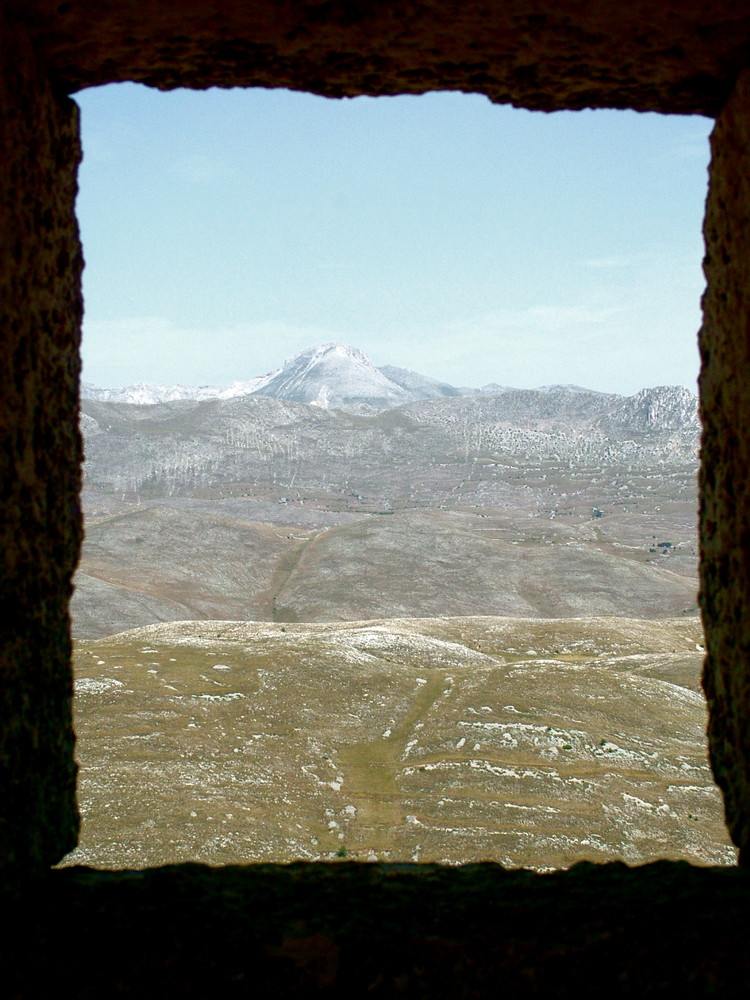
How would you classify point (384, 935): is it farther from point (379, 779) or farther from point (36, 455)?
point (379, 779)

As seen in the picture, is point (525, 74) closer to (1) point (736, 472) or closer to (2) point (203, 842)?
(1) point (736, 472)

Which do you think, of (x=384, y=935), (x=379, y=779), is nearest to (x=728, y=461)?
(x=384, y=935)

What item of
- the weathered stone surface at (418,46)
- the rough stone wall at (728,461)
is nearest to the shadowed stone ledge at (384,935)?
the rough stone wall at (728,461)

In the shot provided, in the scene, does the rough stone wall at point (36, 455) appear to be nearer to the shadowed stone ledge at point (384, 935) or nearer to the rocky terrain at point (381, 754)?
the shadowed stone ledge at point (384, 935)

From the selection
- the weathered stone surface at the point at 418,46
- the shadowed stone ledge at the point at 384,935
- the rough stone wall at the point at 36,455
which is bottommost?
the shadowed stone ledge at the point at 384,935

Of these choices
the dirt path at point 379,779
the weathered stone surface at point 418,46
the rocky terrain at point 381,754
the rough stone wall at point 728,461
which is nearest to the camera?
A: the weathered stone surface at point 418,46

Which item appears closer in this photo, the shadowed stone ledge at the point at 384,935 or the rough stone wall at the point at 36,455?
the shadowed stone ledge at the point at 384,935

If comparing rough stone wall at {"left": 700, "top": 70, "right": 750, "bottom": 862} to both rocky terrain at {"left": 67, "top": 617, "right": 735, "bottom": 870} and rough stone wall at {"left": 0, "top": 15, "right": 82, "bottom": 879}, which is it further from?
rocky terrain at {"left": 67, "top": 617, "right": 735, "bottom": 870}

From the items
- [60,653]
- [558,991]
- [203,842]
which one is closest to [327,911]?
[558,991]
